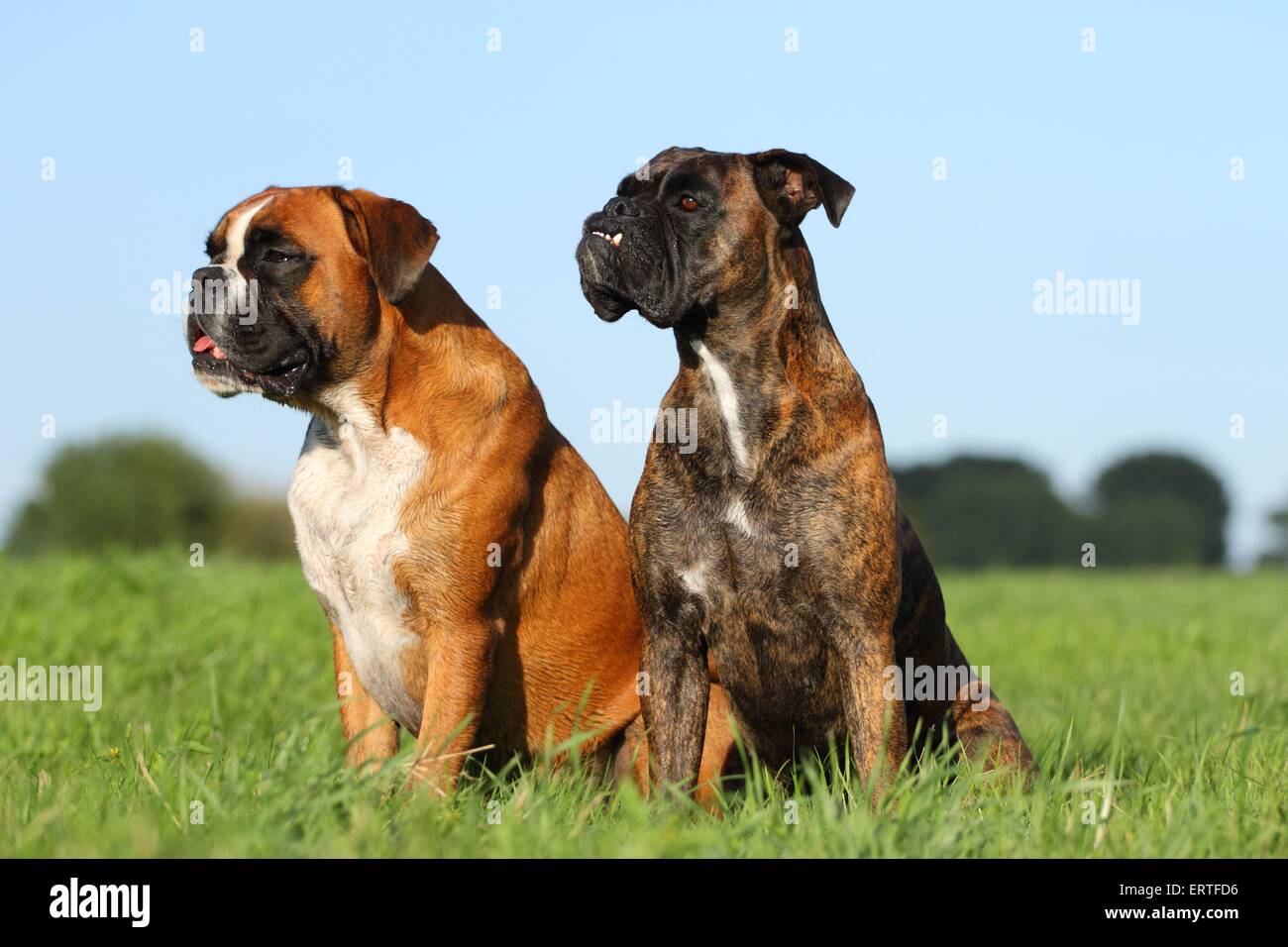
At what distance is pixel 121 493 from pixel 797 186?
1113 inches

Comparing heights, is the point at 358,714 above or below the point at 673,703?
below

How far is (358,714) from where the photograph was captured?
546cm

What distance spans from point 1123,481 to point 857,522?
70797 millimetres

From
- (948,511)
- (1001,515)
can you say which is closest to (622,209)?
(1001,515)

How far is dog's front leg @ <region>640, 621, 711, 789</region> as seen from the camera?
501 cm

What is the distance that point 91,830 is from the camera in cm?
349

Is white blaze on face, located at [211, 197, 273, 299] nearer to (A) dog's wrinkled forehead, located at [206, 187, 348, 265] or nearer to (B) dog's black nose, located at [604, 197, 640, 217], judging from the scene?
(A) dog's wrinkled forehead, located at [206, 187, 348, 265]

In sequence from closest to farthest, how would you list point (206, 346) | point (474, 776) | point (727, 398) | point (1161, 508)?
point (727, 398)
point (206, 346)
point (474, 776)
point (1161, 508)

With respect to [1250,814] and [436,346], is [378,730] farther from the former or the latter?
[1250,814]

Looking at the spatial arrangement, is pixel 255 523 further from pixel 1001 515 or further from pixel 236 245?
pixel 1001 515

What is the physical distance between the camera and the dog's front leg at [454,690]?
4816mm

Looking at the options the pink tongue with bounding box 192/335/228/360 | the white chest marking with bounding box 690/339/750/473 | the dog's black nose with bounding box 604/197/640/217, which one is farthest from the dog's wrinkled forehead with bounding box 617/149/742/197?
the pink tongue with bounding box 192/335/228/360

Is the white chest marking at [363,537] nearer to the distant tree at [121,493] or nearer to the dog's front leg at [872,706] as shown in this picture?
the dog's front leg at [872,706]

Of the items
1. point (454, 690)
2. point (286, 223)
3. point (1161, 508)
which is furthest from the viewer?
point (1161, 508)
